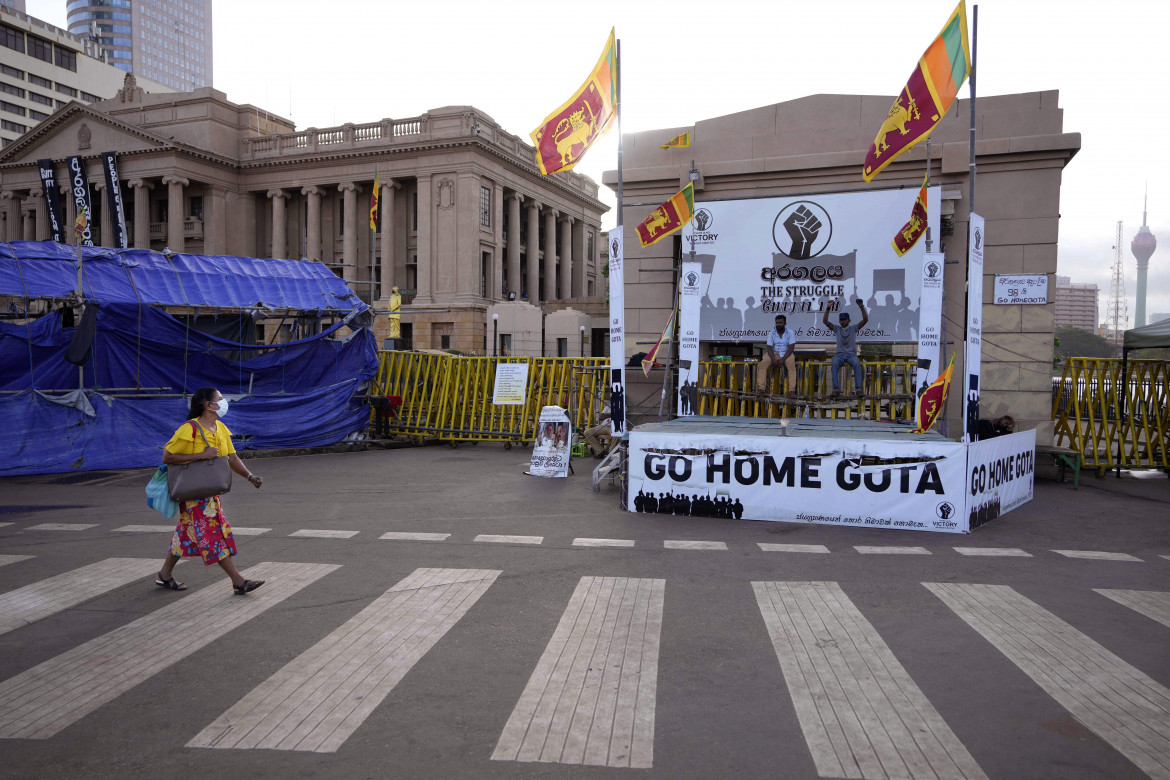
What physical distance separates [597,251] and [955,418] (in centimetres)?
6927

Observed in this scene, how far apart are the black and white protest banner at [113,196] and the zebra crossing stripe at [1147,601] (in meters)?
65.3

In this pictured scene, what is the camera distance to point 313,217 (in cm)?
6044

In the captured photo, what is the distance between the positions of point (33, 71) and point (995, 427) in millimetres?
120748

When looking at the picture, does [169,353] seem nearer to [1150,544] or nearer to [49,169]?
[1150,544]

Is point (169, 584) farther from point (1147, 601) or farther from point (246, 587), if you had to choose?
point (1147, 601)

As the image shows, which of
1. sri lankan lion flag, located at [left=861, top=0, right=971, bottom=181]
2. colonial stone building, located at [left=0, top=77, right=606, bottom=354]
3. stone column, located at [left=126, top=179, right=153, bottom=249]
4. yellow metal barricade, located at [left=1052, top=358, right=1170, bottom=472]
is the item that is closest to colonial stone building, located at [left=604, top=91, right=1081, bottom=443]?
yellow metal barricade, located at [left=1052, top=358, right=1170, bottom=472]

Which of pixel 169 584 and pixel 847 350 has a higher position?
pixel 847 350

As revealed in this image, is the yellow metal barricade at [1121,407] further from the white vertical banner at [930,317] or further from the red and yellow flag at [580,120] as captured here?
the red and yellow flag at [580,120]

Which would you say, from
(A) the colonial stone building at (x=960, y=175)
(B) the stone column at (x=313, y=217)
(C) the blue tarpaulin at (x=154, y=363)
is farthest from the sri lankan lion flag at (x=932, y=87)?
(B) the stone column at (x=313, y=217)

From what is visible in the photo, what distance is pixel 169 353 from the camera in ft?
52.3

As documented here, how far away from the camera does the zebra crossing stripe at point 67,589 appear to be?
600 cm

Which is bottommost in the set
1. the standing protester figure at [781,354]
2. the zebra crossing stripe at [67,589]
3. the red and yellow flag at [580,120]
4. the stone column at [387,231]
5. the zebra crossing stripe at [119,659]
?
the zebra crossing stripe at [67,589]

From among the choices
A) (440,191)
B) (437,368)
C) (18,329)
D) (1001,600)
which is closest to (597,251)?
(440,191)

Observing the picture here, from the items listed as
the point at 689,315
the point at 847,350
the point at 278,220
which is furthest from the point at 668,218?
the point at 278,220
